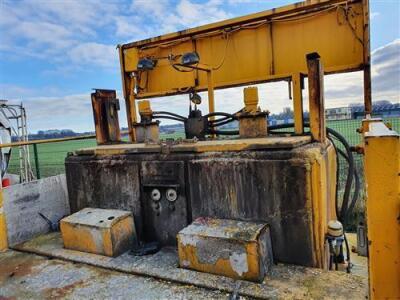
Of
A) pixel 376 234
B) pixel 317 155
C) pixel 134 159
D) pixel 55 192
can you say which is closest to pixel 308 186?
pixel 317 155

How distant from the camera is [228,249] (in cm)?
223

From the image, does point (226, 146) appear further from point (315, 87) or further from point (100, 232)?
point (100, 232)

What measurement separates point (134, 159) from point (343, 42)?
282cm

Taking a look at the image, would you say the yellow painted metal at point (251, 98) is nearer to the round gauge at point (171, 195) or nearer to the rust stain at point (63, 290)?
the round gauge at point (171, 195)

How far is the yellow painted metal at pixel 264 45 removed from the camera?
3581 millimetres

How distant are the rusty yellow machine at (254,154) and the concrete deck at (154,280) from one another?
0.15 metres

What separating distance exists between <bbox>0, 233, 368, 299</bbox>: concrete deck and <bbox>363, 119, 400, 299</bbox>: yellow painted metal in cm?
67

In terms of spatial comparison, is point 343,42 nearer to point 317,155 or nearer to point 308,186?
point 317,155

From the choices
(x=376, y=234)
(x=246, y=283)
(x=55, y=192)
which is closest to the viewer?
(x=376, y=234)

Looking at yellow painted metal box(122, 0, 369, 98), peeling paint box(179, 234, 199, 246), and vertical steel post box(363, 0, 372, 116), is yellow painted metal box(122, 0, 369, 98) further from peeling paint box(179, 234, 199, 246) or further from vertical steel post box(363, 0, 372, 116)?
peeling paint box(179, 234, 199, 246)

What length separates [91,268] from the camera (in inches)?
104

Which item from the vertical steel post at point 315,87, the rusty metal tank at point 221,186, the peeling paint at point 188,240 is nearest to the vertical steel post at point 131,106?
the rusty metal tank at point 221,186

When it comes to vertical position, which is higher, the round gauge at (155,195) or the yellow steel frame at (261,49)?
the yellow steel frame at (261,49)

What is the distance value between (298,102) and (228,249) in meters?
1.72
